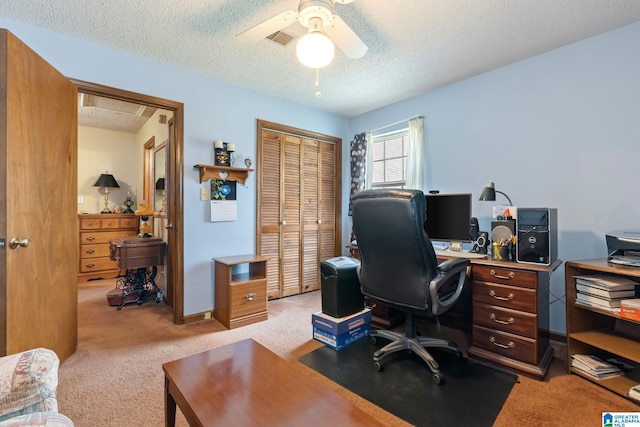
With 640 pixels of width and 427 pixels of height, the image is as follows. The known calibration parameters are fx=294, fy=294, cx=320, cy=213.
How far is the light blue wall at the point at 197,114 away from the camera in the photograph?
232 centimetres

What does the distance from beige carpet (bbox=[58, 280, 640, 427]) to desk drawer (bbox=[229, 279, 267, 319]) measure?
5.8 inches

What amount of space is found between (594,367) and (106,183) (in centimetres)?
627

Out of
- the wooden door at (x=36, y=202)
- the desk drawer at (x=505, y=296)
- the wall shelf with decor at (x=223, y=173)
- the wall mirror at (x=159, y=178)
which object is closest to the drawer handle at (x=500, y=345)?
the desk drawer at (x=505, y=296)

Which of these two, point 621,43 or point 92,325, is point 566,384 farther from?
point 92,325

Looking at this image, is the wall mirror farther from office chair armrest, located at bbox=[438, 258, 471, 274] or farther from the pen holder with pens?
the pen holder with pens

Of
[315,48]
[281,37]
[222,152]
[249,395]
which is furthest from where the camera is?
[222,152]

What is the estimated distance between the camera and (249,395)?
3.67 feet

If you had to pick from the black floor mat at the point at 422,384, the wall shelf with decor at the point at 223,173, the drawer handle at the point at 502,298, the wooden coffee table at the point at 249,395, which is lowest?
the black floor mat at the point at 422,384

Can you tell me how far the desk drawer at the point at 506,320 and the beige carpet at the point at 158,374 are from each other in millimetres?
296

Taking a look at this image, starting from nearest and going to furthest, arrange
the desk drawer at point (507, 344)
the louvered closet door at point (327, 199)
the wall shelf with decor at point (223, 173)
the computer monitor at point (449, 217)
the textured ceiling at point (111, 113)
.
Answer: the desk drawer at point (507, 344) < the computer monitor at point (449, 217) < the wall shelf with decor at point (223, 173) < the textured ceiling at point (111, 113) < the louvered closet door at point (327, 199)

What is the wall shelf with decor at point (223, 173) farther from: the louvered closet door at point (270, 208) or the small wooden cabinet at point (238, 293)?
the small wooden cabinet at point (238, 293)

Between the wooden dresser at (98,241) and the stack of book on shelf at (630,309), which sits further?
the wooden dresser at (98,241)

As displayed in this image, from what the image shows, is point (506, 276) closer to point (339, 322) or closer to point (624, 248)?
point (624, 248)

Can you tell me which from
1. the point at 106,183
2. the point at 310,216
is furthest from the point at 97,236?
the point at 310,216
